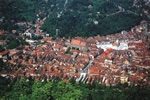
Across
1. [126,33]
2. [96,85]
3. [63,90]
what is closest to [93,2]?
[126,33]

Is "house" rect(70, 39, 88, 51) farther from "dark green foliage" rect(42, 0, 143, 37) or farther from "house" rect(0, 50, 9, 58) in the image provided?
"house" rect(0, 50, 9, 58)

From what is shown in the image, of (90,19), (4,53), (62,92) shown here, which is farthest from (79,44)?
(62,92)

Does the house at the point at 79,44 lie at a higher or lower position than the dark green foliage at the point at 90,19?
lower

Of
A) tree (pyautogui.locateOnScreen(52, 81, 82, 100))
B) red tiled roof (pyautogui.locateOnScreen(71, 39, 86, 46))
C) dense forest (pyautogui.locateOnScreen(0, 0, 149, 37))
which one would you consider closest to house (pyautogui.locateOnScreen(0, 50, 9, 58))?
red tiled roof (pyautogui.locateOnScreen(71, 39, 86, 46))

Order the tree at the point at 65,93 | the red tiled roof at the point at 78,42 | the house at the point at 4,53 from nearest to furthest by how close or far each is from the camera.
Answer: the tree at the point at 65,93 < the house at the point at 4,53 < the red tiled roof at the point at 78,42

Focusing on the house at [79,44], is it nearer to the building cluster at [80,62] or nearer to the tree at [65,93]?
the building cluster at [80,62]

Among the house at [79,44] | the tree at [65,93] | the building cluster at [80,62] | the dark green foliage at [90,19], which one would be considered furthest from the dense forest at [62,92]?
the dark green foliage at [90,19]

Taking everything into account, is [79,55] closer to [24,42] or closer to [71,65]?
[71,65]
